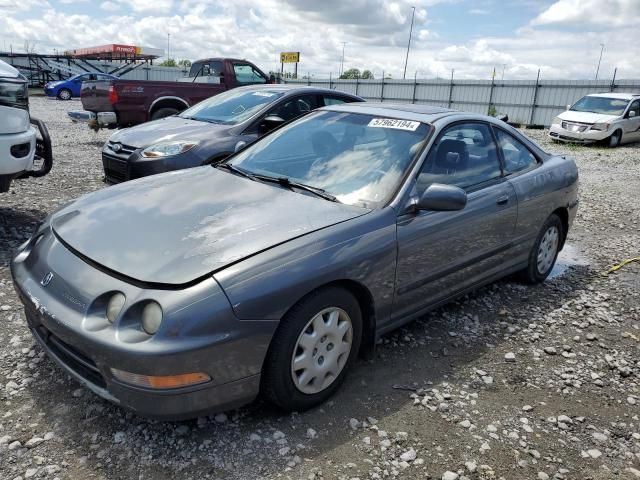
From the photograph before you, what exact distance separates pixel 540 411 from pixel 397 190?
58.1 inches

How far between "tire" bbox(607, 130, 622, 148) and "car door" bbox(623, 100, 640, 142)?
0.29 m

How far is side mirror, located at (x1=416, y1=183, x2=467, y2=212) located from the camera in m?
3.00

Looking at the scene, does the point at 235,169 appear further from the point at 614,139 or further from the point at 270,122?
the point at 614,139

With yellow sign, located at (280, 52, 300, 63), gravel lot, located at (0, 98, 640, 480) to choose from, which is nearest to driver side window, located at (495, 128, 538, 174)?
gravel lot, located at (0, 98, 640, 480)

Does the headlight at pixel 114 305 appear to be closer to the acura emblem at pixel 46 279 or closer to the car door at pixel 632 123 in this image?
the acura emblem at pixel 46 279

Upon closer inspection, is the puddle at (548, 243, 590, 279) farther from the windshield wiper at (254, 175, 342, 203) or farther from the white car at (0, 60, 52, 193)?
the white car at (0, 60, 52, 193)

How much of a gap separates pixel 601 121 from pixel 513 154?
44.5 feet

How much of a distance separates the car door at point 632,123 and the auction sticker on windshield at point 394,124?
15.5m

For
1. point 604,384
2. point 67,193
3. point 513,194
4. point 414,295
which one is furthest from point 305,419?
point 67,193

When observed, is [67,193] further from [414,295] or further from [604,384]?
[604,384]

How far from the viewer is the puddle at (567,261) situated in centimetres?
509

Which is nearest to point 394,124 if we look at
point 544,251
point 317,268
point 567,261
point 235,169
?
point 235,169

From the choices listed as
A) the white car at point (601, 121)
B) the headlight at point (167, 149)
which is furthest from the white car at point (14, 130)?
the white car at point (601, 121)

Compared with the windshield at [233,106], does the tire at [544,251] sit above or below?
below
